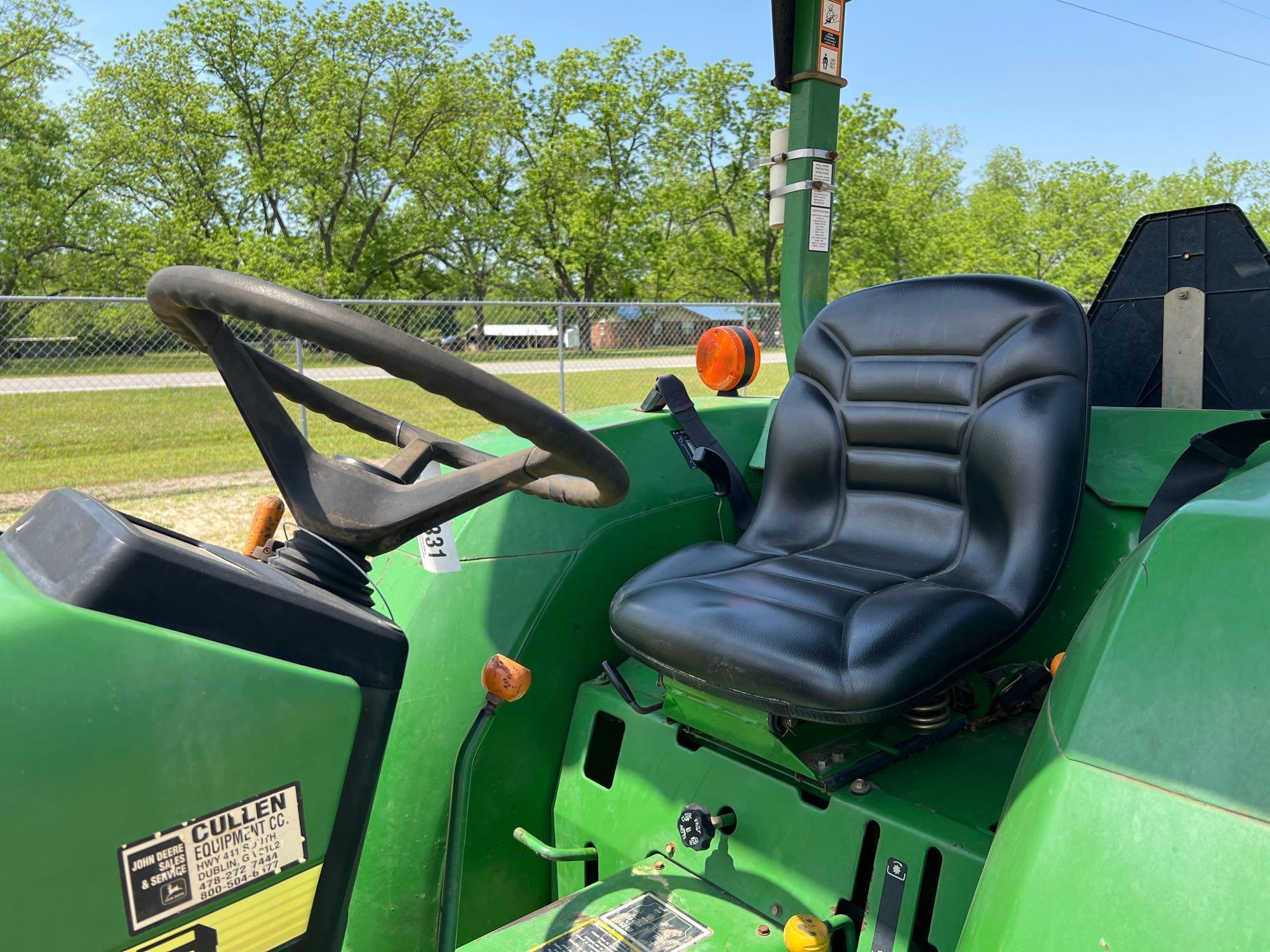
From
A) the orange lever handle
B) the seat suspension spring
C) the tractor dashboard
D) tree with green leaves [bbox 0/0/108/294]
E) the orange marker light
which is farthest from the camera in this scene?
tree with green leaves [bbox 0/0/108/294]

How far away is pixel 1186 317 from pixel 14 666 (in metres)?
1.82

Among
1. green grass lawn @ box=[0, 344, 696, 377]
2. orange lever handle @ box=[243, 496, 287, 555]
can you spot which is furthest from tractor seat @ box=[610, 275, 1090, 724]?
green grass lawn @ box=[0, 344, 696, 377]

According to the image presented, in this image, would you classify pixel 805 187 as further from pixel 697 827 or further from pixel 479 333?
pixel 479 333

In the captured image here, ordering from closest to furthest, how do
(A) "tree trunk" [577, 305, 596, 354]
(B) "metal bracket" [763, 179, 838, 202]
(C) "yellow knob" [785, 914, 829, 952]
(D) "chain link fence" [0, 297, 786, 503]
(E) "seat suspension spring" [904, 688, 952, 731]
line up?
(C) "yellow knob" [785, 914, 829, 952] < (E) "seat suspension spring" [904, 688, 952, 731] < (B) "metal bracket" [763, 179, 838, 202] < (D) "chain link fence" [0, 297, 786, 503] < (A) "tree trunk" [577, 305, 596, 354]

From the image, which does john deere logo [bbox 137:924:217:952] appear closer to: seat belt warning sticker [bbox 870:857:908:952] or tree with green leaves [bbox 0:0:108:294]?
seat belt warning sticker [bbox 870:857:908:952]

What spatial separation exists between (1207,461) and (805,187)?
118cm

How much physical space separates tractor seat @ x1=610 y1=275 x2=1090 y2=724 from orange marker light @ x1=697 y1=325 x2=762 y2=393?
6.4 inches

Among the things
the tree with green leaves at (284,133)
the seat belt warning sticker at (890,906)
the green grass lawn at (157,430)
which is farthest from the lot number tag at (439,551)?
the tree with green leaves at (284,133)

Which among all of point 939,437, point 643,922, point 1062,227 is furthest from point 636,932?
point 1062,227

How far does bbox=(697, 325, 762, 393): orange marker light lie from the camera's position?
7.11 ft

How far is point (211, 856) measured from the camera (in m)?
0.80

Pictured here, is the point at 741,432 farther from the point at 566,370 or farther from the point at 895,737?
the point at 566,370

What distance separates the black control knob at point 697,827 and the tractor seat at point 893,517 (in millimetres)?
197

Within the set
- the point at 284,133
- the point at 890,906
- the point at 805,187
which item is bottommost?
the point at 890,906
